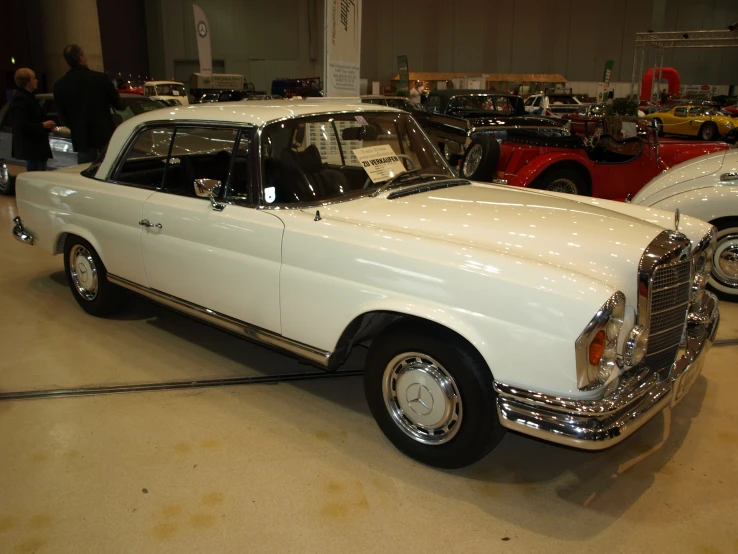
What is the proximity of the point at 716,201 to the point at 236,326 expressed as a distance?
3.96 m

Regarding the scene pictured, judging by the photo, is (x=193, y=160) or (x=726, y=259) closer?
(x=193, y=160)

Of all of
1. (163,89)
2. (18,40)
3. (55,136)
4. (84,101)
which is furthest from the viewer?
(18,40)

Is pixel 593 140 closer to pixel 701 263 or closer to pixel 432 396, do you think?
pixel 701 263

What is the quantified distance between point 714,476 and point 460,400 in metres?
1.30

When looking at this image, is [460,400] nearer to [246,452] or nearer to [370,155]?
[246,452]

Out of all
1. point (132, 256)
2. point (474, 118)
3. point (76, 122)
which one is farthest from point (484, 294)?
point (474, 118)

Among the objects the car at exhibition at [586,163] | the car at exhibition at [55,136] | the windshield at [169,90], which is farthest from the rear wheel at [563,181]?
the windshield at [169,90]

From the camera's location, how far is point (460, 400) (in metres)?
2.52

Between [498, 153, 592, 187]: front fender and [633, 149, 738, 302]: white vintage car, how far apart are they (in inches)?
70.7

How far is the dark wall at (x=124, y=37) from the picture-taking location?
2569 cm

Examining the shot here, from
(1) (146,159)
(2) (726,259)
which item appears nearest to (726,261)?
(2) (726,259)

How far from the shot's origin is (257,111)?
10.9ft

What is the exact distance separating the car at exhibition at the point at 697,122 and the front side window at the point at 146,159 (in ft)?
57.2

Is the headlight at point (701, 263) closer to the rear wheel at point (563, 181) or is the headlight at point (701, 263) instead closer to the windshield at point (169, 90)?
the rear wheel at point (563, 181)
